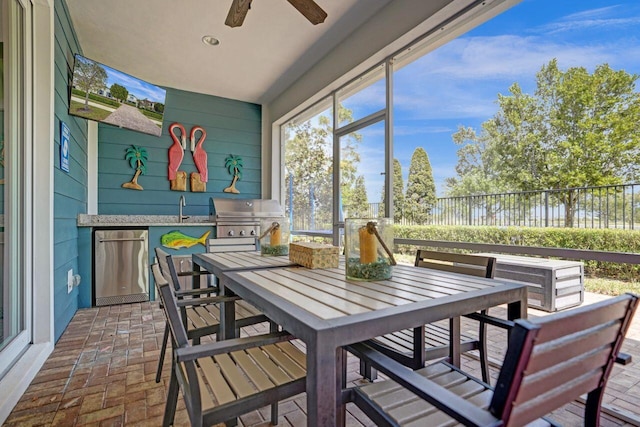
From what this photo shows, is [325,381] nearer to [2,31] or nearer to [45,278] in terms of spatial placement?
[45,278]

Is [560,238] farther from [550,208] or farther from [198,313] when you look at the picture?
[198,313]

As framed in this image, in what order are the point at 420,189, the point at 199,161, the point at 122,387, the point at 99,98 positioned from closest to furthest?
the point at 122,387
the point at 420,189
the point at 99,98
the point at 199,161

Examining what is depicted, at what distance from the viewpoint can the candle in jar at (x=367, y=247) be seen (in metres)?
1.40

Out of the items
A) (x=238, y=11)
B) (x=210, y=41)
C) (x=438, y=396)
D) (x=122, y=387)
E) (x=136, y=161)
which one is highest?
(x=210, y=41)

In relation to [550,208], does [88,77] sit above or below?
above

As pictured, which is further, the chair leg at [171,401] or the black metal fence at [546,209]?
the black metal fence at [546,209]

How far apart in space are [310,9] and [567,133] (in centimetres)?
188

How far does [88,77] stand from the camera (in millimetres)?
3162

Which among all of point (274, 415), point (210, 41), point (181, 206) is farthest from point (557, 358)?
point (181, 206)

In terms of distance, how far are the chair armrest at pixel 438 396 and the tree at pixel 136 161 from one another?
455cm

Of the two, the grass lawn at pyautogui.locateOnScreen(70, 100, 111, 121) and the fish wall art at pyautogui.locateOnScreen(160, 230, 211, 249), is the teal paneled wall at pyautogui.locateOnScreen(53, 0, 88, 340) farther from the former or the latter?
the fish wall art at pyautogui.locateOnScreen(160, 230, 211, 249)

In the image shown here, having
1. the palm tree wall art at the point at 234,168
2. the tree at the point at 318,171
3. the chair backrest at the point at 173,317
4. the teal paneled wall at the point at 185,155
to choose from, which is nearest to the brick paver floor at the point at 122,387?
the chair backrest at the point at 173,317

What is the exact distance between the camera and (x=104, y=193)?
14.3 feet

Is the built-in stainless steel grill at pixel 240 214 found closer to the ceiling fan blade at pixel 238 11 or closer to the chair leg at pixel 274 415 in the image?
the ceiling fan blade at pixel 238 11
